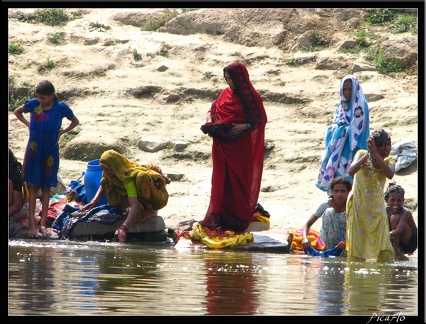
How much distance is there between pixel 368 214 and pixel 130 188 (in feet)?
9.41

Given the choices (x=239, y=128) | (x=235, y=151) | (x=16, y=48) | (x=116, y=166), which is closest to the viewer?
(x=239, y=128)

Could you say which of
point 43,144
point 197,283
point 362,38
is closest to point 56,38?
point 362,38

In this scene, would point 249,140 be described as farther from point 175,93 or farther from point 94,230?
point 175,93

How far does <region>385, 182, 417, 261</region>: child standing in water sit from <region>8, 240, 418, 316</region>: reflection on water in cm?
16

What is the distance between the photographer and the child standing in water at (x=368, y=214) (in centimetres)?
946

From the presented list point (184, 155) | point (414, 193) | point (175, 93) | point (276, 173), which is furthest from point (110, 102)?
point (414, 193)

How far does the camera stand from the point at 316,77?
18203 mm

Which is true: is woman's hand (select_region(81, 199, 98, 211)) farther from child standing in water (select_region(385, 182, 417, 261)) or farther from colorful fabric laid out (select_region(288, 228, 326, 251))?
child standing in water (select_region(385, 182, 417, 261))

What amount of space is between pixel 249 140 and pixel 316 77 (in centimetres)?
708

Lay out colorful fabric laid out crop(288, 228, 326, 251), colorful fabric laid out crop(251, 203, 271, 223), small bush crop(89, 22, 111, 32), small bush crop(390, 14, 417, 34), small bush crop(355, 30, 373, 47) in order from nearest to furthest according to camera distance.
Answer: colorful fabric laid out crop(288, 228, 326, 251)
colorful fabric laid out crop(251, 203, 271, 223)
small bush crop(355, 30, 373, 47)
small bush crop(390, 14, 417, 34)
small bush crop(89, 22, 111, 32)

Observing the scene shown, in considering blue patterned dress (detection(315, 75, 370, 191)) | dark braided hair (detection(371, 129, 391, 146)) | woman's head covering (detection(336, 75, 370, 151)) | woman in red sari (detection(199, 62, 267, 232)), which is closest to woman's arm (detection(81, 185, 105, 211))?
woman in red sari (detection(199, 62, 267, 232))

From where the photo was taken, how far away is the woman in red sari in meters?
11.3

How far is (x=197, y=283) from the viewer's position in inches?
284

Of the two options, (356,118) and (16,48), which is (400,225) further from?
(16,48)
